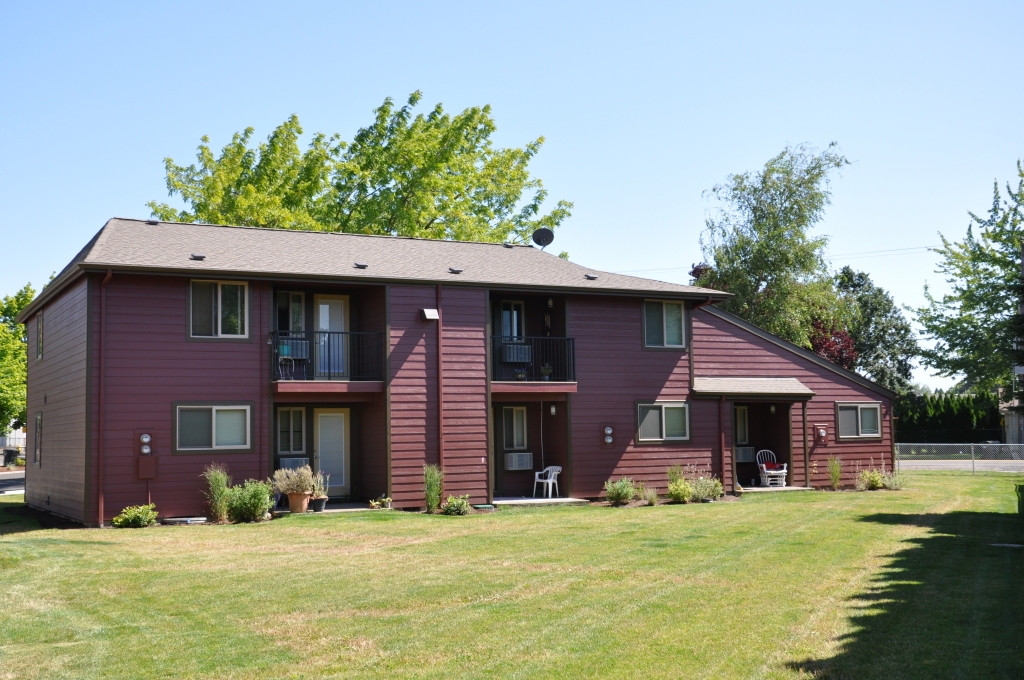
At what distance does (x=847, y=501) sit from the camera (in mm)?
22312

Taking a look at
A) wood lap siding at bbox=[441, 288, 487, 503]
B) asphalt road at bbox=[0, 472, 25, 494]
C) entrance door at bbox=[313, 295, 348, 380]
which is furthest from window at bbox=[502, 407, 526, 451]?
asphalt road at bbox=[0, 472, 25, 494]

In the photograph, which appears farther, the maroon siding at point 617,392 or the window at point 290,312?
the maroon siding at point 617,392

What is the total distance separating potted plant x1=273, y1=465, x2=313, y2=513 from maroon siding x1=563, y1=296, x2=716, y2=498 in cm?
604

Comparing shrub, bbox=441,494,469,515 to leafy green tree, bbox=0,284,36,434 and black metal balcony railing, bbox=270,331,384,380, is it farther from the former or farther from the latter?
leafy green tree, bbox=0,284,36,434

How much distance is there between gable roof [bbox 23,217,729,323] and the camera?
19.8 meters

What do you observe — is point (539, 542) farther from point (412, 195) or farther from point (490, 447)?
point (412, 195)

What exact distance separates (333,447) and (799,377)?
469 inches

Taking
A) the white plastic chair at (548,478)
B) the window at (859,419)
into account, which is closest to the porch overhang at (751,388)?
the window at (859,419)

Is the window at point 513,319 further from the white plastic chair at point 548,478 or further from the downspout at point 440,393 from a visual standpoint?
the white plastic chair at point 548,478

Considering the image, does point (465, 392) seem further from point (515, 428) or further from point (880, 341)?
point (880, 341)

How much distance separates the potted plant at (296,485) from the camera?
2002cm

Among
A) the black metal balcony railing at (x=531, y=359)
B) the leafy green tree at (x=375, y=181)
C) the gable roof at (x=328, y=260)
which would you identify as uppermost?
the leafy green tree at (x=375, y=181)

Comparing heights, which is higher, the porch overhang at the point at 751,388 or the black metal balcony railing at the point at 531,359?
the black metal balcony railing at the point at 531,359

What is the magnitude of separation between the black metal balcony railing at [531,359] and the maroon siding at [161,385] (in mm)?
5541
